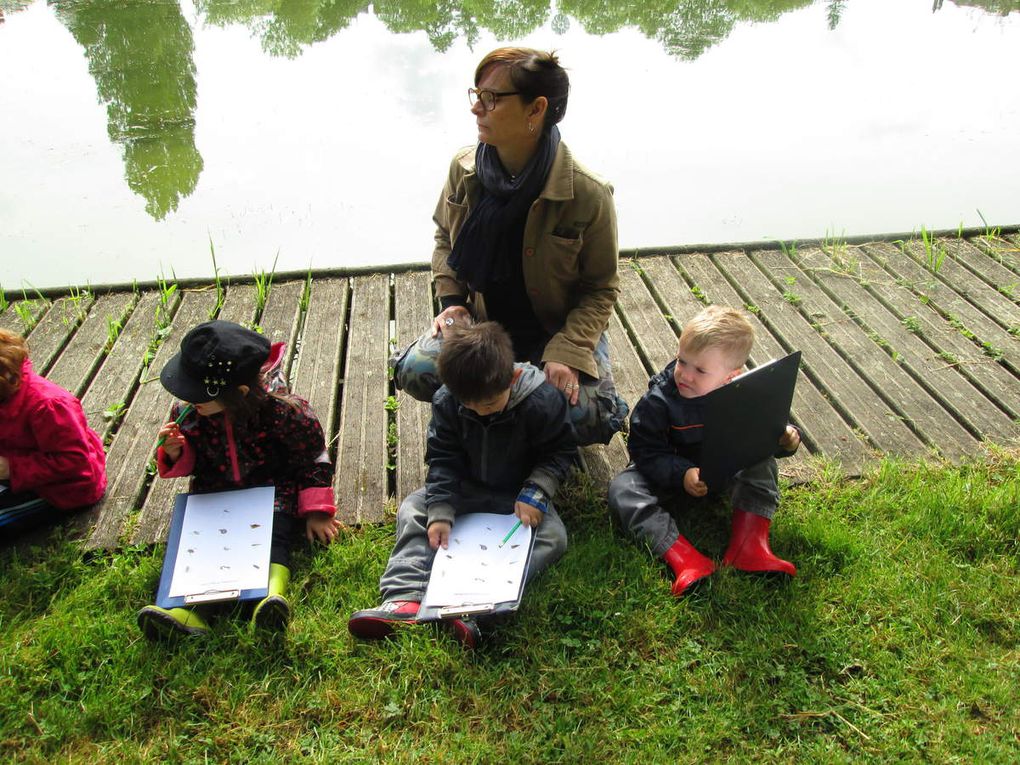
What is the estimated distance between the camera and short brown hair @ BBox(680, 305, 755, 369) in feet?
7.93

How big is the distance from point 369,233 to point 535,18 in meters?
4.31

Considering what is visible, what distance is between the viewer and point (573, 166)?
8.39 ft

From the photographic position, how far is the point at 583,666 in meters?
2.20

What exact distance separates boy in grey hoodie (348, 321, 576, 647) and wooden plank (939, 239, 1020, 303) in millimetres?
2621

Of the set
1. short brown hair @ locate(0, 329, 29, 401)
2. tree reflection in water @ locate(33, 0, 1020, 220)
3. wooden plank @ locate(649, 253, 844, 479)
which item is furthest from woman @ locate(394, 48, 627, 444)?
tree reflection in water @ locate(33, 0, 1020, 220)

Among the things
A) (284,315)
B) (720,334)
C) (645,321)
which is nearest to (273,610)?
(720,334)

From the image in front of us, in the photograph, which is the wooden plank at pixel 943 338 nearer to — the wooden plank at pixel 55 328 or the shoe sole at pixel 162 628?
the shoe sole at pixel 162 628

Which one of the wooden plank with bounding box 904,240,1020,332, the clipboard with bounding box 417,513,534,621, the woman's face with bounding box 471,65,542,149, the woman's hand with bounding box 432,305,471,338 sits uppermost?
the woman's face with bounding box 471,65,542,149

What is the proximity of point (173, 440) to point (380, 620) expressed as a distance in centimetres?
85

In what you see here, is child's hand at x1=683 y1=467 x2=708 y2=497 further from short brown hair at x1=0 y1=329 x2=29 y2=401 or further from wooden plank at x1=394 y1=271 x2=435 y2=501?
short brown hair at x1=0 y1=329 x2=29 y2=401

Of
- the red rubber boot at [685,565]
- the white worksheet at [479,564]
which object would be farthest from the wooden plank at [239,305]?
the red rubber boot at [685,565]

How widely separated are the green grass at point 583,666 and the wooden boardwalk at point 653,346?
34cm

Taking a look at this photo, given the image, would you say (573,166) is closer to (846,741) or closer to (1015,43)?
(846,741)

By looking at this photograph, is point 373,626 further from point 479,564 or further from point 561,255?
point 561,255
